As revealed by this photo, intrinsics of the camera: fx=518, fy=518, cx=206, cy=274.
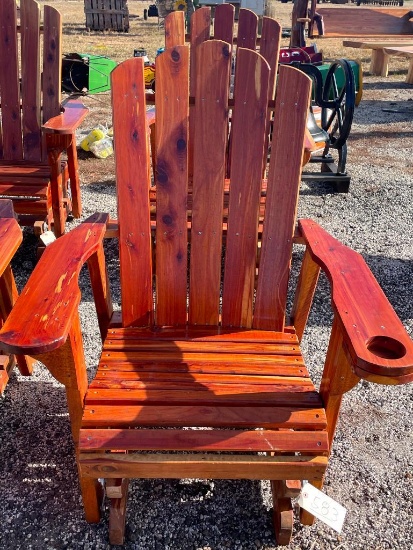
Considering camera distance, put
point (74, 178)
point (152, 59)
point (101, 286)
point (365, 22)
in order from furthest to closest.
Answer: point (365, 22), point (152, 59), point (74, 178), point (101, 286)

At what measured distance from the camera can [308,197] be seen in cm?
464

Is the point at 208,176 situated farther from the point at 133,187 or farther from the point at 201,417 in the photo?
the point at 201,417

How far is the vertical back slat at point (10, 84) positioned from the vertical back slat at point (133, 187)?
2024 millimetres

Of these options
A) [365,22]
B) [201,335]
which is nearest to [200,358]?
[201,335]

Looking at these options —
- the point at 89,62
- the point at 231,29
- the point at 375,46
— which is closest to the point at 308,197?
the point at 231,29

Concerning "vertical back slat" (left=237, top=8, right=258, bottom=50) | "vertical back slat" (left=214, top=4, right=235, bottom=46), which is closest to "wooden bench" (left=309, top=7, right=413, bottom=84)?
"vertical back slat" (left=237, top=8, right=258, bottom=50)

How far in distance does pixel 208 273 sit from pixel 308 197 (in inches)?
115

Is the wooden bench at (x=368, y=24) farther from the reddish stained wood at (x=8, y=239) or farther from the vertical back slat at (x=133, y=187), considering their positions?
the reddish stained wood at (x=8, y=239)

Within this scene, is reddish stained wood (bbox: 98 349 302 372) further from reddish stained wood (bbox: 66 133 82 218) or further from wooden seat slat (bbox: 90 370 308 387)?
reddish stained wood (bbox: 66 133 82 218)

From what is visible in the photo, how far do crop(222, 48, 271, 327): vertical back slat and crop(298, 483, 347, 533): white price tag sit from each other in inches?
24.5

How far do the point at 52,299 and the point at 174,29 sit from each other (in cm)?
214

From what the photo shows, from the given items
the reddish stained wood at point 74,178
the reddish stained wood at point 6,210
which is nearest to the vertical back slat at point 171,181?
the reddish stained wood at point 6,210

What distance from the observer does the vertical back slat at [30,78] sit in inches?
129

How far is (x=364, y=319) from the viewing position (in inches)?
53.7
